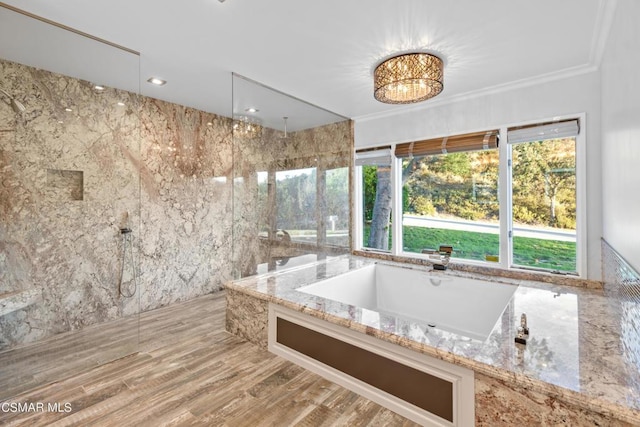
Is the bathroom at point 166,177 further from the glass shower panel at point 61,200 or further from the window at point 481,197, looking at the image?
the window at point 481,197

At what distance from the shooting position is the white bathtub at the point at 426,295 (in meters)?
2.80

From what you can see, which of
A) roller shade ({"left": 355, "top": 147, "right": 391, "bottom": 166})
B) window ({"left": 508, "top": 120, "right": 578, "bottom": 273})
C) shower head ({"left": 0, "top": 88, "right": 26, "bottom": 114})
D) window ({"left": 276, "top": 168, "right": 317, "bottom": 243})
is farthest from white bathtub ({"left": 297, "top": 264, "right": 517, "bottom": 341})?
shower head ({"left": 0, "top": 88, "right": 26, "bottom": 114})

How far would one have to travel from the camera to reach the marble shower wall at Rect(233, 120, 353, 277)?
3.04 m

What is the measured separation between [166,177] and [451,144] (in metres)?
3.46

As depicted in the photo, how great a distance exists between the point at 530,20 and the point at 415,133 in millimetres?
1700

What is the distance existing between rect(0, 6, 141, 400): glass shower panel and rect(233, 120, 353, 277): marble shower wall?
1.21 m

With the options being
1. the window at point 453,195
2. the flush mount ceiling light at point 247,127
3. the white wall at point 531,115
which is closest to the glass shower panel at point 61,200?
the flush mount ceiling light at point 247,127

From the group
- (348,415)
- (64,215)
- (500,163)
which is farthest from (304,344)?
(500,163)

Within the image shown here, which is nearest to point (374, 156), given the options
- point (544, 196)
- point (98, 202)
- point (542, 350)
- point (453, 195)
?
point (453, 195)

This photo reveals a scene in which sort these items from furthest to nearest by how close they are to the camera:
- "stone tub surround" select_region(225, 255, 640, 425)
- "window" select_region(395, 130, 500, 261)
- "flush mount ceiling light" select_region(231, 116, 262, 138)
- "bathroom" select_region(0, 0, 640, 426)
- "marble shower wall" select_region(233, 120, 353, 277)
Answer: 1. "window" select_region(395, 130, 500, 261)
2. "marble shower wall" select_region(233, 120, 353, 277)
3. "flush mount ceiling light" select_region(231, 116, 262, 138)
4. "bathroom" select_region(0, 0, 640, 426)
5. "stone tub surround" select_region(225, 255, 640, 425)

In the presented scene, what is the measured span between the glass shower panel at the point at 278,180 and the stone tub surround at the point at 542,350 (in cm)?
64

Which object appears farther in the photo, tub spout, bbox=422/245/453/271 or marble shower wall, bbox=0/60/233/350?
tub spout, bbox=422/245/453/271

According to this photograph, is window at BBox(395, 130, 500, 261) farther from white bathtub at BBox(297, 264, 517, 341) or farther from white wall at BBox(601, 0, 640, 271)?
white wall at BBox(601, 0, 640, 271)

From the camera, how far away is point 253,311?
2.61 meters
